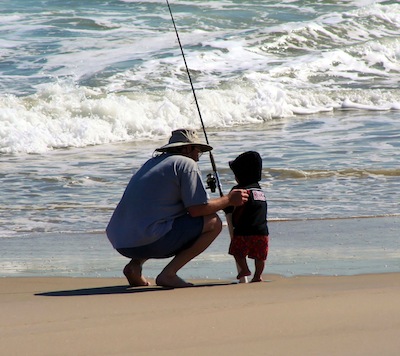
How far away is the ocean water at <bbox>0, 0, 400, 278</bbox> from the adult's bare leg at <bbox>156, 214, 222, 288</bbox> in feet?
1.40

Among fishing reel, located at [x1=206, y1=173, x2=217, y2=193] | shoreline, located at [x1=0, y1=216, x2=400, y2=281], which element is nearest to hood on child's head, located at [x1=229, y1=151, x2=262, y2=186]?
fishing reel, located at [x1=206, y1=173, x2=217, y2=193]

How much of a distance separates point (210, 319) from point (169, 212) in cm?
118

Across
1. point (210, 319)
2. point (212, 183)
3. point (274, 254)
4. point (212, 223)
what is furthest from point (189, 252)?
point (210, 319)

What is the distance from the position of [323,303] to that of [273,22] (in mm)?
17167

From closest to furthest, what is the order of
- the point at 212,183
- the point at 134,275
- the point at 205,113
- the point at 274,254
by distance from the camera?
the point at 134,275 → the point at 212,183 → the point at 274,254 → the point at 205,113

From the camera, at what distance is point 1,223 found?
7.14m

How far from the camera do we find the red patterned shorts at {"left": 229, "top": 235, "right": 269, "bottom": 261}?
496 cm

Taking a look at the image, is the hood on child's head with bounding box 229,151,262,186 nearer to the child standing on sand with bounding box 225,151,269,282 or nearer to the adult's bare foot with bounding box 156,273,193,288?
the child standing on sand with bounding box 225,151,269,282

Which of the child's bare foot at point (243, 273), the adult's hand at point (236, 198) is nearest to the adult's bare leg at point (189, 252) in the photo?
the adult's hand at point (236, 198)

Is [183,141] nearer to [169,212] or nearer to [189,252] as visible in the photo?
[169,212]

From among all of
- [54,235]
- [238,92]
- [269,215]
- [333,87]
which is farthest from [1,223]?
[333,87]

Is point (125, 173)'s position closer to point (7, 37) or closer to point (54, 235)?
point (54, 235)

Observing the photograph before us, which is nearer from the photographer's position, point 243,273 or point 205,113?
point 243,273

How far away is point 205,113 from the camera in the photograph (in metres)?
13.9
